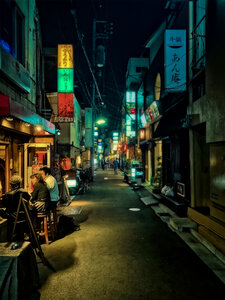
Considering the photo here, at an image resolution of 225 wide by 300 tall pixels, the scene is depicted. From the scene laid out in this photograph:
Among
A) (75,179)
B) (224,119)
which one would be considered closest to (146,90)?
(75,179)

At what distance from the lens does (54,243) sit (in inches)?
280

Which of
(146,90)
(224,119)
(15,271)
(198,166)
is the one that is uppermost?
(146,90)

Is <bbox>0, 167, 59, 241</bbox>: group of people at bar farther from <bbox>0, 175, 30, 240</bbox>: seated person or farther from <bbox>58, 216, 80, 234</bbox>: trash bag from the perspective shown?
<bbox>58, 216, 80, 234</bbox>: trash bag

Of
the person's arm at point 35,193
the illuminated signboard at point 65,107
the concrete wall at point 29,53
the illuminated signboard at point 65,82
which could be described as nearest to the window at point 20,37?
the concrete wall at point 29,53

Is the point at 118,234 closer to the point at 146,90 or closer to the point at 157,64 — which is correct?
the point at 157,64

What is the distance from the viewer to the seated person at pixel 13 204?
5812 mm

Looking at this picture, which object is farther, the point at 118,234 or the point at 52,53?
the point at 52,53

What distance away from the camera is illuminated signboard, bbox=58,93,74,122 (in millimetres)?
14383

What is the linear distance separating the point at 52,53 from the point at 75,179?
10835mm

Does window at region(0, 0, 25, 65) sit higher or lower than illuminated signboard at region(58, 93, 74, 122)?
higher

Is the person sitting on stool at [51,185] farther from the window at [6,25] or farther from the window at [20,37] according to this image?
the window at [20,37]

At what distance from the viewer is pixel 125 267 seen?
5.45m

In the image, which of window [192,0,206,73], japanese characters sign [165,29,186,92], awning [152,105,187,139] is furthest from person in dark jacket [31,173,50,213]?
window [192,0,206,73]

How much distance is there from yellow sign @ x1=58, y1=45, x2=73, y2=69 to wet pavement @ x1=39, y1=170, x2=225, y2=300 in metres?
10.4
